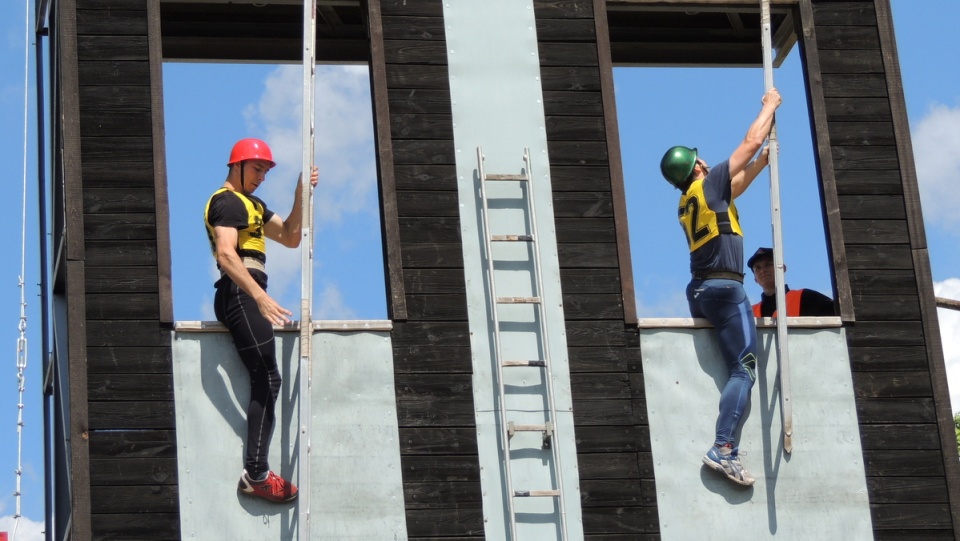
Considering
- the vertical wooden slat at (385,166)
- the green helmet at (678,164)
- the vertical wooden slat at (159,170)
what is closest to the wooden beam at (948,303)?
the green helmet at (678,164)

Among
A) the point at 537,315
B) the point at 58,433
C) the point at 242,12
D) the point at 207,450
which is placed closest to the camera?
the point at 207,450

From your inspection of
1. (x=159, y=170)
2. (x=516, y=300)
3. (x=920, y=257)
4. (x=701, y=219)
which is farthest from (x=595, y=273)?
(x=159, y=170)

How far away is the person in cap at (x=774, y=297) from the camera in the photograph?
12.2 metres

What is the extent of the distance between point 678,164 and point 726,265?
813 millimetres

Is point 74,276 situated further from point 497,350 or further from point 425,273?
point 497,350

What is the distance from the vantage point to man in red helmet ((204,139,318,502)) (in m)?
10.5

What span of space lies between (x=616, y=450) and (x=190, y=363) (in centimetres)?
284

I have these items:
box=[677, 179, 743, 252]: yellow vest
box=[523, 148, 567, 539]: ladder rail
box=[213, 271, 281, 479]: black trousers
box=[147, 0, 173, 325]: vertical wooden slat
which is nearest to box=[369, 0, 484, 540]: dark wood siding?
box=[523, 148, 567, 539]: ladder rail

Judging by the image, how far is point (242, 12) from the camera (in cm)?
1385

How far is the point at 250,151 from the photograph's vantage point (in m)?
10.9

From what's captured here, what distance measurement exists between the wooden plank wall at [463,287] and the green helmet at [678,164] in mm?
413

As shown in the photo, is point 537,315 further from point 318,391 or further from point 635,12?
point 635,12

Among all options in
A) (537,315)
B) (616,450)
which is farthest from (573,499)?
(537,315)

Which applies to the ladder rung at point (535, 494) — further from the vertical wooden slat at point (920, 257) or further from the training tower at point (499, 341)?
the vertical wooden slat at point (920, 257)
